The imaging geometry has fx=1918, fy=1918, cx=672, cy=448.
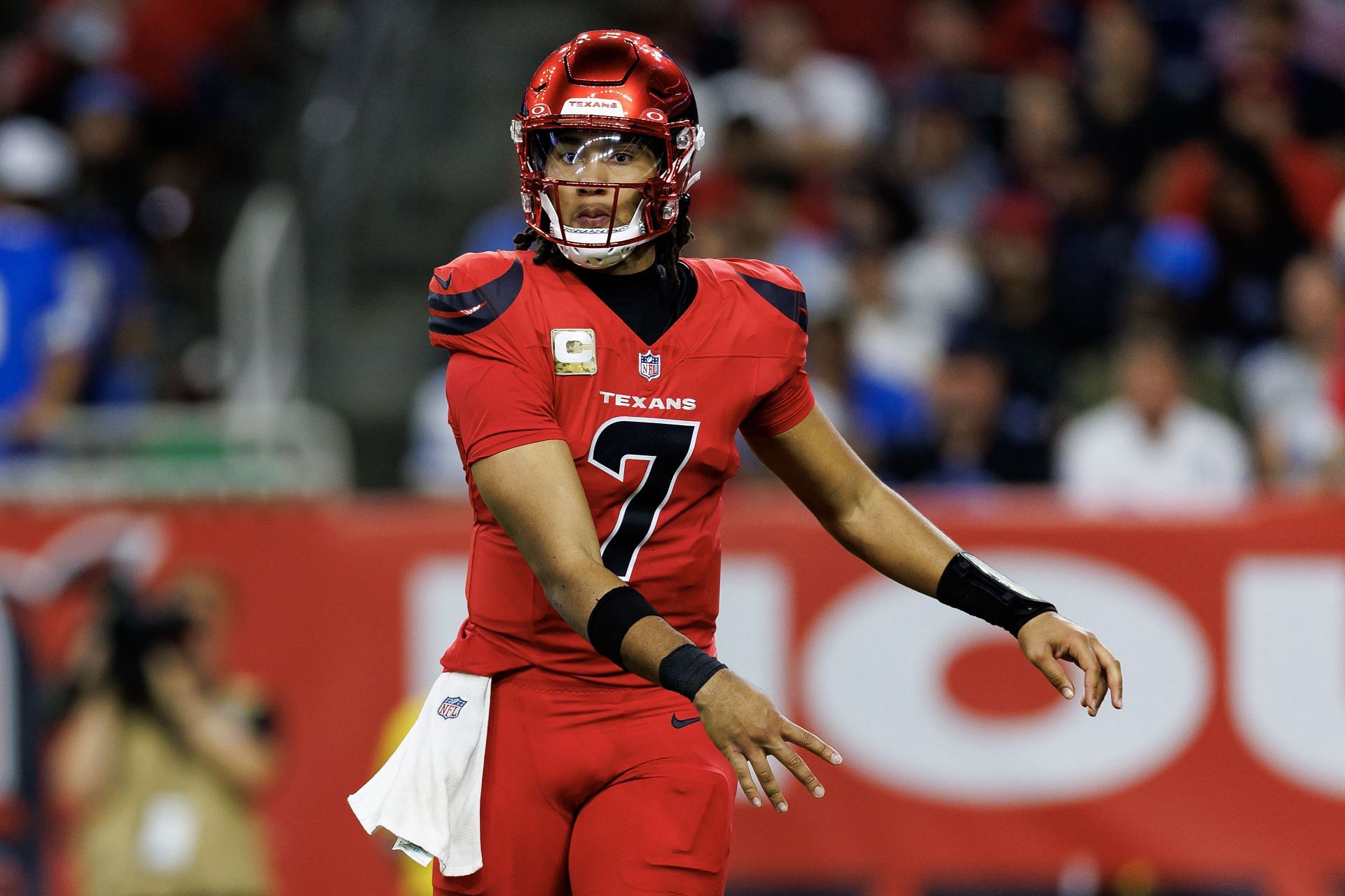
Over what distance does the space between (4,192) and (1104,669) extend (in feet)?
21.5

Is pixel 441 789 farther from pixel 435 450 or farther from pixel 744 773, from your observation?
pixel 435 450

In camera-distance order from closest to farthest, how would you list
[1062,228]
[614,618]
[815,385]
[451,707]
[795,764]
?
1. [795,764]
2. [614,618]
3. [451,707]
4. [815,385]
5. [1062,228]

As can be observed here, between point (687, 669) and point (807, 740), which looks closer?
point (807, 740)

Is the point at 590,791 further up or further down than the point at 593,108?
further down

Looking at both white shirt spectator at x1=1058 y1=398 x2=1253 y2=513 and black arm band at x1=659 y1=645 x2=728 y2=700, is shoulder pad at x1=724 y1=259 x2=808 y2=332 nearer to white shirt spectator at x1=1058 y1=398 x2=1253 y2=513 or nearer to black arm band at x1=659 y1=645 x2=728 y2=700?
black arm band at x1=659 y1=645 x2=728 y2=700

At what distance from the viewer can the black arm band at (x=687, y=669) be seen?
320cm

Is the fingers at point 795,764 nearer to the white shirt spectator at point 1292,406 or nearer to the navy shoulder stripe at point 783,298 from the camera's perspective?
the navy shoulder stripe at point 783,298

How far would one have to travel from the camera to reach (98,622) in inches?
279

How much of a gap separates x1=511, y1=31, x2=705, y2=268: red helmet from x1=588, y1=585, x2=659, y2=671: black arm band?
28.4 inches

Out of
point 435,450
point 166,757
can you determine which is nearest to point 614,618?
point 166,757

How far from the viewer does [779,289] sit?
398 cm

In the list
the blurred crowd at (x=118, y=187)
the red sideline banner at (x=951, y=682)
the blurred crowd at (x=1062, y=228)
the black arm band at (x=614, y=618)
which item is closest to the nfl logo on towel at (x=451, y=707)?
the black arm band at (x=614, y=618)

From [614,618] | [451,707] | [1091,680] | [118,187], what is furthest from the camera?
[118,187]

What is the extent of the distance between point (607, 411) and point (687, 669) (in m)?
0.67
